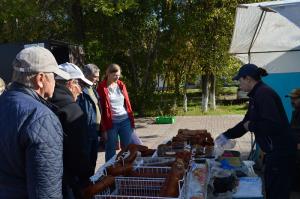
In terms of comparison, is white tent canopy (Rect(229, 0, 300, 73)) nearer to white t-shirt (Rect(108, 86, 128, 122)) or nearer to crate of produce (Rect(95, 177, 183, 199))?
white t-shirt (Rect(108, 86, 128, 122))

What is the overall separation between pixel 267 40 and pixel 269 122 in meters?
4.00

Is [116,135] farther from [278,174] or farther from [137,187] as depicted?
[137,187]

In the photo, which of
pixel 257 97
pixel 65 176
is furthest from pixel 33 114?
pixel 257 97

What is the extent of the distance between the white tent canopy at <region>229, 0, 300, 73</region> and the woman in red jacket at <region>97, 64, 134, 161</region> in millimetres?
2046

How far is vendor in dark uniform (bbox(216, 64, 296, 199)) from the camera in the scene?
4203 millimetres

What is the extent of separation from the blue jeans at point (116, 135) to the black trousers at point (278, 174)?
8.51ft

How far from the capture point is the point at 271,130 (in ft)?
13.9

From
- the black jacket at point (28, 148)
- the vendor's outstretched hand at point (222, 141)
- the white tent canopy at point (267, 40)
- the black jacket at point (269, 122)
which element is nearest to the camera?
the black jacket at point (28, 148)

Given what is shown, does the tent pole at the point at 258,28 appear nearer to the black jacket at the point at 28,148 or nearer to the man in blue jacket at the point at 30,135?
the man in blue jacket at the point at 30,135

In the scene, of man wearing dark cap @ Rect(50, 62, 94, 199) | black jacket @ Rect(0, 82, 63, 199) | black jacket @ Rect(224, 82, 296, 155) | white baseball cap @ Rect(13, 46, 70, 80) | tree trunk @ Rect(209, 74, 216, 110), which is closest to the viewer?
black jacket @ Rect(0, 82, 63, 199)

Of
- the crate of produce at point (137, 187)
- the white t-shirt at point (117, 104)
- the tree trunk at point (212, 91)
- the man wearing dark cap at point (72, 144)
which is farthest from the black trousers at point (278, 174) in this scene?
the tree trunk at point (212, 91)

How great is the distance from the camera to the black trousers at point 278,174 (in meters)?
4.32

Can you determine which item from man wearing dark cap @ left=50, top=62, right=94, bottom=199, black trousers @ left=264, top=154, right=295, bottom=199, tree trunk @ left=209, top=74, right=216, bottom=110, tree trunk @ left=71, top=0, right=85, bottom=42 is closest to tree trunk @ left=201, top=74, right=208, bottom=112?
tree trunk @ left=209, top=74, right=216, bottom=110

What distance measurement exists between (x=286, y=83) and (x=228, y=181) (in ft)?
14.1
